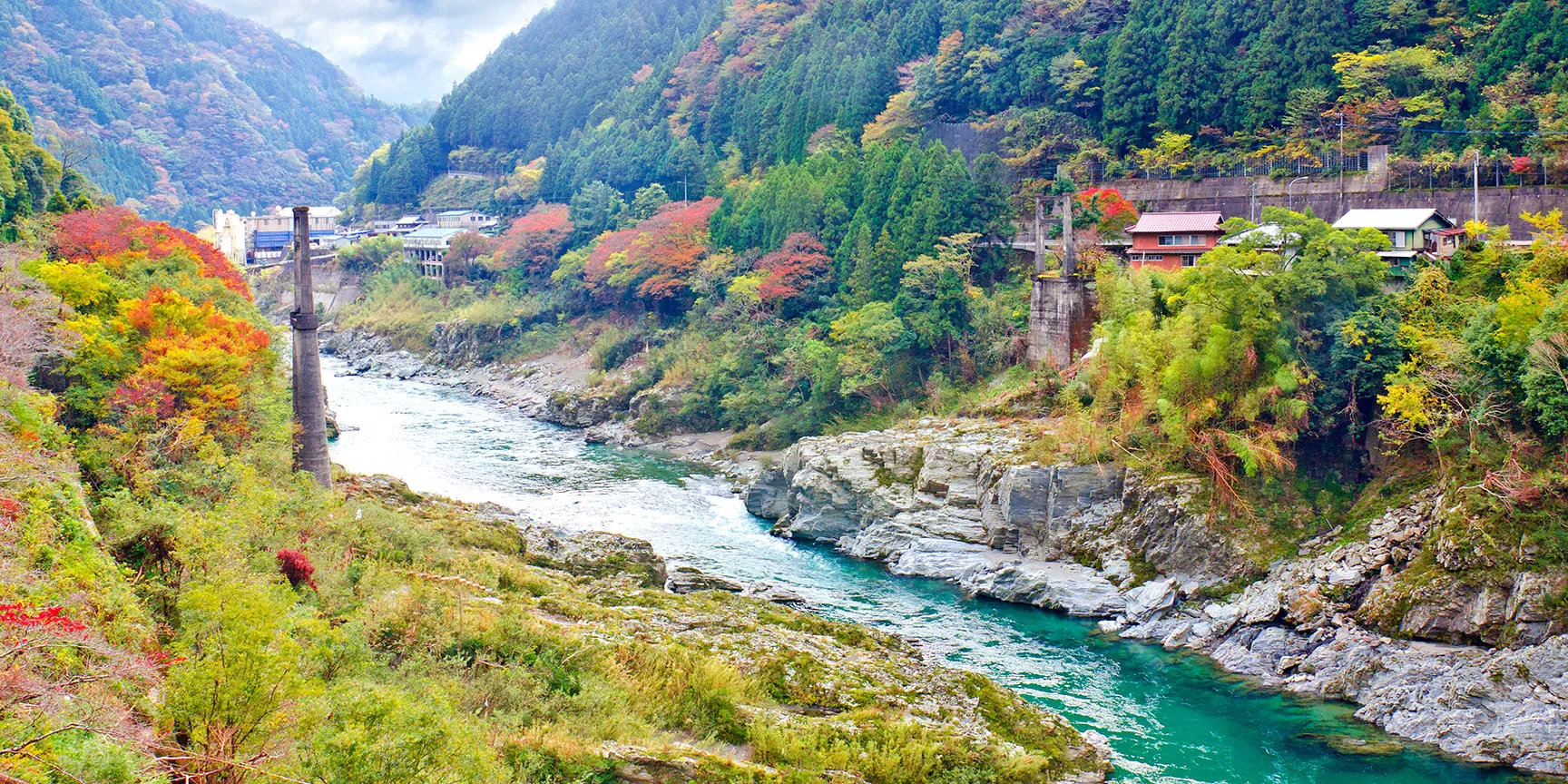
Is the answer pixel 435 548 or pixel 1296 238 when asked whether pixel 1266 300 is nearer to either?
pixel 1296 238

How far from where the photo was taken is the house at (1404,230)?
21.6m

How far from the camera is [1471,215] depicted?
25109mm

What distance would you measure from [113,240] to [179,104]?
285 feet

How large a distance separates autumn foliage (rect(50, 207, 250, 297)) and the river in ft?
24.8

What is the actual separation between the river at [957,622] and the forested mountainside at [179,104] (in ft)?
169

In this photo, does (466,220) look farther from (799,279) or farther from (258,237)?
(799,279)

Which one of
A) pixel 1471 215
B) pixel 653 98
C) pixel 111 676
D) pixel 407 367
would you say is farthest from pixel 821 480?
pixel 653 98

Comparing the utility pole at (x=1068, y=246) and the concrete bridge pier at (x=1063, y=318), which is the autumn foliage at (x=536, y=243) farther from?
the utility pole at (x=1068, y=246)

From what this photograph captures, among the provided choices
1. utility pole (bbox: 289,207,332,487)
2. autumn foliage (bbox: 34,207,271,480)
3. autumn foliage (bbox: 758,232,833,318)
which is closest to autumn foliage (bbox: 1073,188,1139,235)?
autumn foliage (bbox: 758,232,833,318)

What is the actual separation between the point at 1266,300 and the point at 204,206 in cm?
9151

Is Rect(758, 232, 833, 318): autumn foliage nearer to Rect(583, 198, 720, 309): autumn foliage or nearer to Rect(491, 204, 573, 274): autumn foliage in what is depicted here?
Rect(583, 198, 720, 309): autumn foliage

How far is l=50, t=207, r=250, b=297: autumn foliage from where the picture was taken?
77.6 ft

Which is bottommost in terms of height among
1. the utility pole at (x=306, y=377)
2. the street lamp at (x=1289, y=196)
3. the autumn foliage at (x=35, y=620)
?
the autumn foliage at (x=35, y=620)

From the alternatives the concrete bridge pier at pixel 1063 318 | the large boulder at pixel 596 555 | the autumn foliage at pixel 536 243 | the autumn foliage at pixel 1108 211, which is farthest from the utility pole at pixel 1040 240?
the autumn foliage at pixel 536 243
